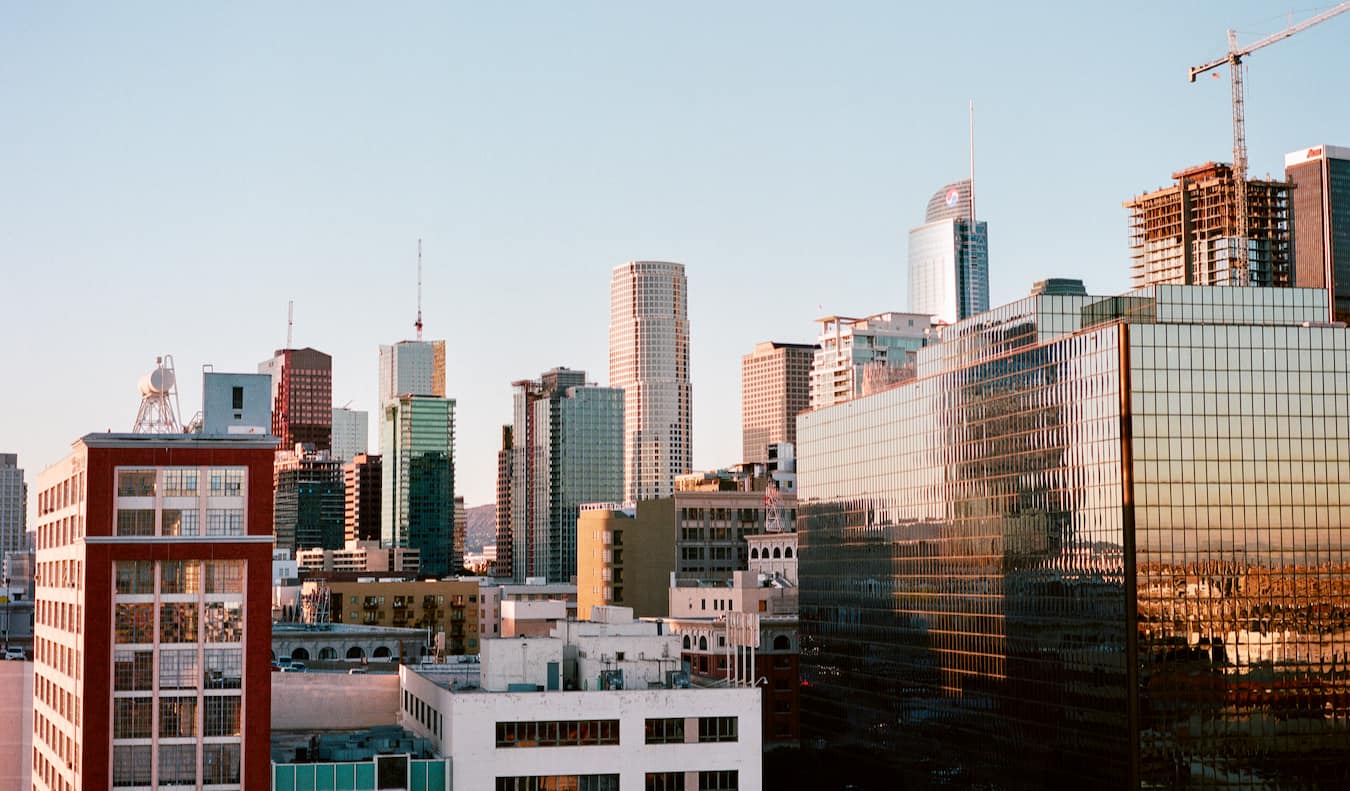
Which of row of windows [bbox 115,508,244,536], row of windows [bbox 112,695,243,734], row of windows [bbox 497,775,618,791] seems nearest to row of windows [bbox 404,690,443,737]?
row of windows [bbox 497,775,618,791]

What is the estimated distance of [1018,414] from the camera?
179 meters

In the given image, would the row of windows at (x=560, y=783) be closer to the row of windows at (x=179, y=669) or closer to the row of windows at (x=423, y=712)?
the row of windows at (x=423, y=712)

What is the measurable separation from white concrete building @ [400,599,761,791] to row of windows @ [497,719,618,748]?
70 millimetres

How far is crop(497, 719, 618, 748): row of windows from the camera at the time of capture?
120 meters

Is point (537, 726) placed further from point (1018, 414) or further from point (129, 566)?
point (1018, 414)

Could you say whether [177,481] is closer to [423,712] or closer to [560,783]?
[423,712]

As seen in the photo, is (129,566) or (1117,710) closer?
(129,566)

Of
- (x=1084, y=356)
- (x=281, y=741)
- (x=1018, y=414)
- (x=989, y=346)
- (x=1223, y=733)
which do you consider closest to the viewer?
(x=281, y=741)

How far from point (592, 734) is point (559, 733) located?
2.33m

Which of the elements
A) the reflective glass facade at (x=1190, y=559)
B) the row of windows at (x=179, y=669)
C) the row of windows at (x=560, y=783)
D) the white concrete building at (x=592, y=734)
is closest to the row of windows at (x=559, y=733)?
the white concrete building at (x=592, y=734)

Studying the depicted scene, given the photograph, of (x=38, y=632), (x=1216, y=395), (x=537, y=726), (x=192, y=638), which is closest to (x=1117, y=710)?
(x=1216, y=395)

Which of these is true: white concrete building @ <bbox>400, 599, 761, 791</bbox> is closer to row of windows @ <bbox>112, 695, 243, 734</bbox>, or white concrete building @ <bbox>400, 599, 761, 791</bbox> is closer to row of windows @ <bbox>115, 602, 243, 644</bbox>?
row of windows @ <bbox>112, 695, 243, 734</bbox>

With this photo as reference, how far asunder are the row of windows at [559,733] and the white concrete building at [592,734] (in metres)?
0.07

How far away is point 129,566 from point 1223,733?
312 ft
